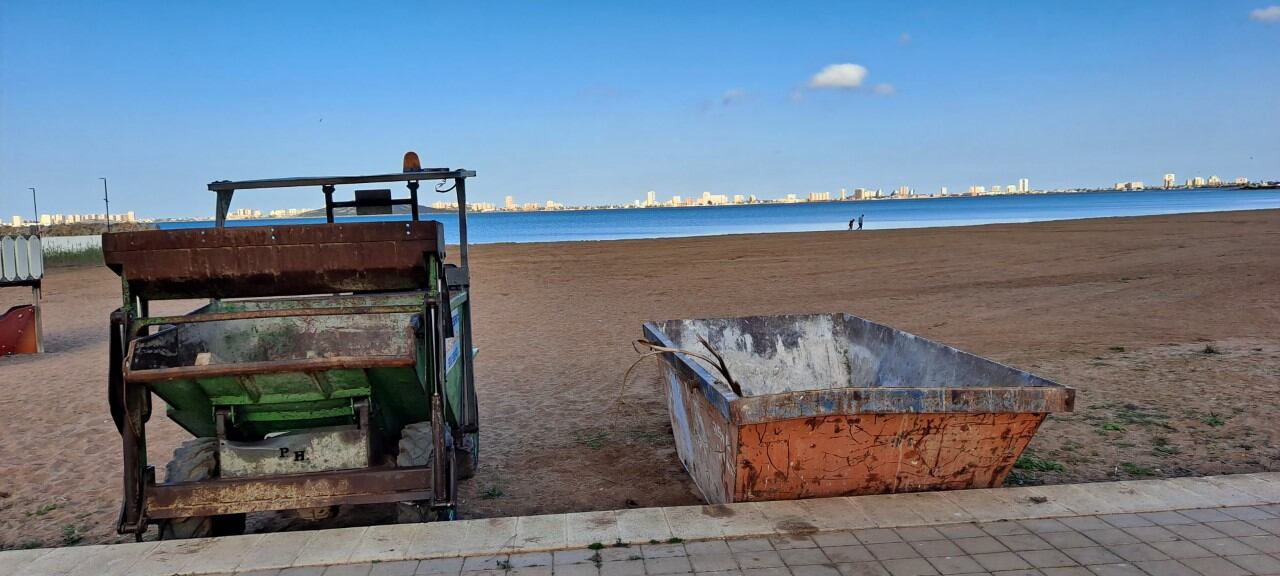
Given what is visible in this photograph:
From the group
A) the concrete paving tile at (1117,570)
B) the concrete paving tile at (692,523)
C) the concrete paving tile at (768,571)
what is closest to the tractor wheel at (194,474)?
the concrete paving tile at (692,523)

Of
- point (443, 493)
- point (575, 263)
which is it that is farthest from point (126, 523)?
point (575, 263)

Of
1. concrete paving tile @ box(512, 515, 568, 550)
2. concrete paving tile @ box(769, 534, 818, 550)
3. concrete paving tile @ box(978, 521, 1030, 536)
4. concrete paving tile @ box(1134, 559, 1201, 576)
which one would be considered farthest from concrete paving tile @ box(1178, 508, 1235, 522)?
concrete paving tile @ box(512, 515, 568, 550)

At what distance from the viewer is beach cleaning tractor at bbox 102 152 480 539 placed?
4008mm

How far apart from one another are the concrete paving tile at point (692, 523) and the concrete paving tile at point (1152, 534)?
1.95 metres

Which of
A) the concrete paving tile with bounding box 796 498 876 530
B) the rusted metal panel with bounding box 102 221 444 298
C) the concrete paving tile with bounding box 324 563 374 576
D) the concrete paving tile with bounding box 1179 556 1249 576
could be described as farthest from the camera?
the rusted metal panel with bounding box 102 221 444 298

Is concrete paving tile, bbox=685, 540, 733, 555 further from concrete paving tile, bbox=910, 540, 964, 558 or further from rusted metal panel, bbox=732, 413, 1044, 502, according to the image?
concrete paving tile, bbox=910, 540, 964, 558

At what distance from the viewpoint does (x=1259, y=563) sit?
3.46 meters

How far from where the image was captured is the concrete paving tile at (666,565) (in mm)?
3545

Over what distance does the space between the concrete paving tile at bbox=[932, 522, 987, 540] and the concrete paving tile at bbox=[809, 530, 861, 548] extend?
44cm

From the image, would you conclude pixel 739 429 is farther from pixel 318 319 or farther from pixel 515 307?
pixel 515 307

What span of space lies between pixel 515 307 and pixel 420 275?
11.7m

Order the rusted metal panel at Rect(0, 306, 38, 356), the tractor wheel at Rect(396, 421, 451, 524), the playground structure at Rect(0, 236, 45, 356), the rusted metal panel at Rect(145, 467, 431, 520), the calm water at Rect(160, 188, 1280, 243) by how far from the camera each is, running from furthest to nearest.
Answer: the calm water at Rect(160, 188, 1280, 243)
the rusted metal panel at Rect(0, 306, 38, 356)
the playground structure at Rect(0, 236, 45, 356)
the tractor wheel at Rect(396, 421, 451, 524)
the rusted metal panel at Rect(145, 467, 431, 520)

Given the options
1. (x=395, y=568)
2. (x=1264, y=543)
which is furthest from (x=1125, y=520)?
(x=395, y=568)

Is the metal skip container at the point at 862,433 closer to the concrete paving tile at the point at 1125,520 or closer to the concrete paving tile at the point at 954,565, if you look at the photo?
the concrete paving tile at the point at 1125,520
